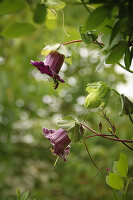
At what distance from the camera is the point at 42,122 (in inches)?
62.2

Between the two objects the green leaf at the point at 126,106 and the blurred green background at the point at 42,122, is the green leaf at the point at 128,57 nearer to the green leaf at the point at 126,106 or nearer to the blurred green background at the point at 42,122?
the green leaf at the point at 126,106

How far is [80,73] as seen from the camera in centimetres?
158

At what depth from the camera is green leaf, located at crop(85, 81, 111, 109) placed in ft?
0.69

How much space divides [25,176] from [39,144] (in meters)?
0.24

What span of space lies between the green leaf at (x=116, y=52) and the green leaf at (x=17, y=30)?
0.06 metres

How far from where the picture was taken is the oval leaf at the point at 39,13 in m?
0.14

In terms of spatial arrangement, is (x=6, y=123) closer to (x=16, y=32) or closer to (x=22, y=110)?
(x=22, y=110)

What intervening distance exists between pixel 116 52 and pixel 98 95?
6 centimetres

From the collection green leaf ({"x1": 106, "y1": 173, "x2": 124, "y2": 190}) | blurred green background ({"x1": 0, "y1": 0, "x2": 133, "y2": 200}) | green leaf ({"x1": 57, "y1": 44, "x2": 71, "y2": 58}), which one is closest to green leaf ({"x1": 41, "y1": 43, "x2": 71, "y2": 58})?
green leaf ({"x1": 57, "y1": 44, "x2": 71, "y2": 58})

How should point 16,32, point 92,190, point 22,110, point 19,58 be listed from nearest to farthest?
point 16,32 < point 19,58 < point 92,190 < point 22,110

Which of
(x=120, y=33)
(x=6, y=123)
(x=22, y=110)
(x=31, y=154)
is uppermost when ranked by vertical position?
(x=120, y=33)

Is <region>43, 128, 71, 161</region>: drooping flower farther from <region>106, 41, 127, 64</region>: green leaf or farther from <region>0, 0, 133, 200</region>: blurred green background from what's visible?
<region>0, 0, 133, 200</region>: blurred green background

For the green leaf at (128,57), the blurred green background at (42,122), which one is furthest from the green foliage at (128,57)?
the blurred green background at (42,122)

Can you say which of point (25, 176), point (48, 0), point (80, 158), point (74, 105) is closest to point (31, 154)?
point (25, 176)
